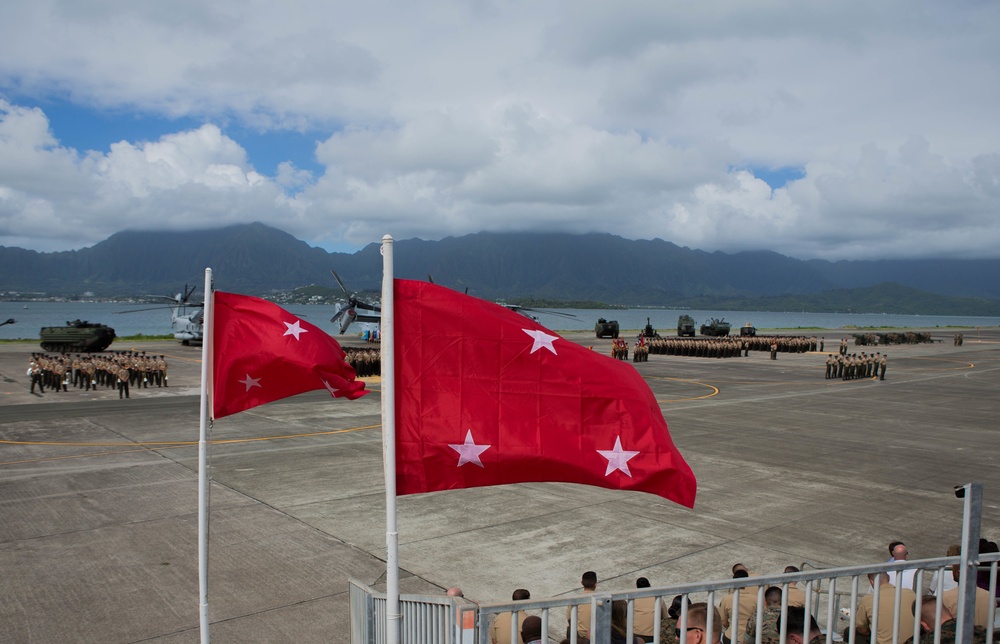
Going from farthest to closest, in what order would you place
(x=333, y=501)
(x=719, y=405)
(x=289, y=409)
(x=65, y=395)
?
(x=65, y=395) → (x=719, y=405) → (x=289, y=409) → (x=333, y=501)

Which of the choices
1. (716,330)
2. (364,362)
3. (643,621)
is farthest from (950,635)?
(716,330)

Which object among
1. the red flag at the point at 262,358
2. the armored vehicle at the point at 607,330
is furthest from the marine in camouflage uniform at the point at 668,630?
the armored vehicle at the point at 607,330

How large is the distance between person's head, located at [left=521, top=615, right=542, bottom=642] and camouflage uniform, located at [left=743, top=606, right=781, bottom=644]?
1.71 meters

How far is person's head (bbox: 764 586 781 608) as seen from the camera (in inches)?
254

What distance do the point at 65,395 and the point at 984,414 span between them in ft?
109

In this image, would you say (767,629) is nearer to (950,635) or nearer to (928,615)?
(928,615)

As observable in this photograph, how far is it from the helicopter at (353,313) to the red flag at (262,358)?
41.0 meters

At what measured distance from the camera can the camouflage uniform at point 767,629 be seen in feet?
19.8

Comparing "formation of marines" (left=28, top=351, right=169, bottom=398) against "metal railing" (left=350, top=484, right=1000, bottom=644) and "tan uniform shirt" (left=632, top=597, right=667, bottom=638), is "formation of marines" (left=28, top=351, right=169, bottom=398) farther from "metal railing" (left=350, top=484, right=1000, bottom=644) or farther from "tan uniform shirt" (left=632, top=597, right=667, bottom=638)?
"metal railing" (left=350, top=484, right=1000, bottom=644)

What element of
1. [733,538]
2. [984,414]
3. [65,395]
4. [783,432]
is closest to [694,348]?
[984,414]

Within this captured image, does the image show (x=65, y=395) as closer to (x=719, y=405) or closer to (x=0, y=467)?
(x=0, y=467)

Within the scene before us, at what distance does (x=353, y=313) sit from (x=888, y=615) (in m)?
47.6

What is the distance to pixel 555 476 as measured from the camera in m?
5.07

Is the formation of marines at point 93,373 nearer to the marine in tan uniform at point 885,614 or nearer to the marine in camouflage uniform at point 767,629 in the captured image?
the marine in camouflage uniform at point 767,629
